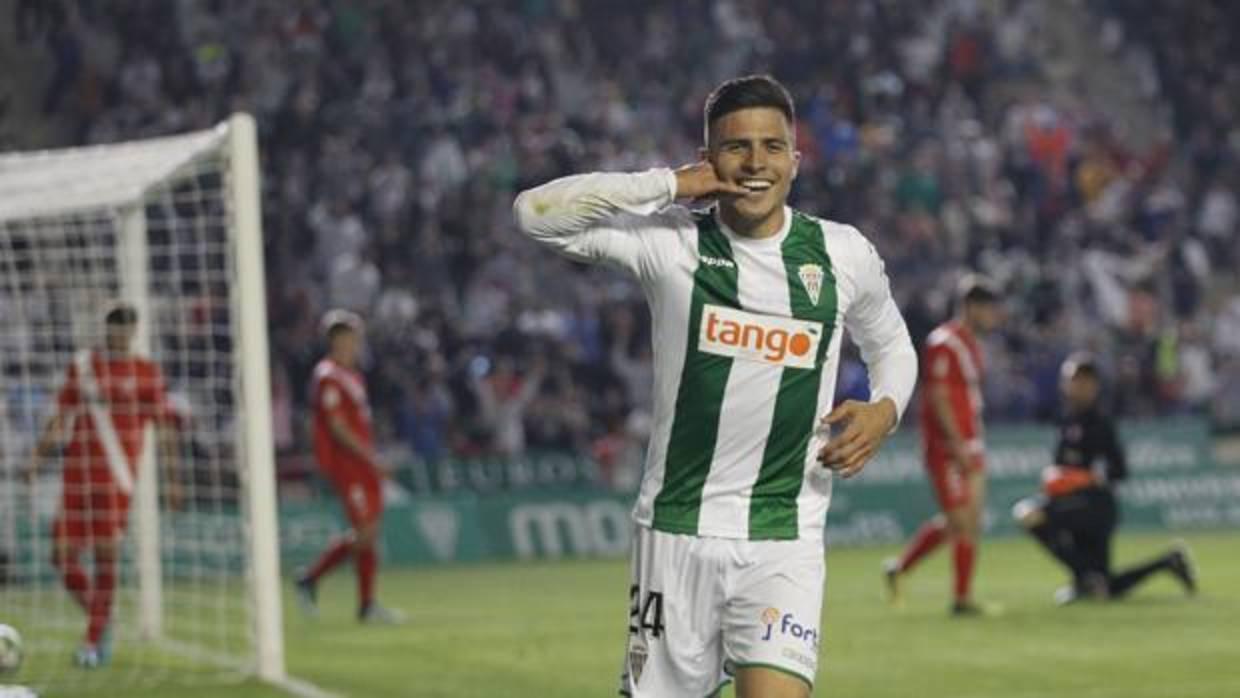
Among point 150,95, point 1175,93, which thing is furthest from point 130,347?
point 1175,93

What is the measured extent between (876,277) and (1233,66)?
90.2 feet

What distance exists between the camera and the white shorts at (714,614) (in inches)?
227

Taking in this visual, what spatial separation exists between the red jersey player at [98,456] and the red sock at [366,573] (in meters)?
2.40

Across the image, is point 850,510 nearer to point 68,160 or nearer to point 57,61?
point 57,61

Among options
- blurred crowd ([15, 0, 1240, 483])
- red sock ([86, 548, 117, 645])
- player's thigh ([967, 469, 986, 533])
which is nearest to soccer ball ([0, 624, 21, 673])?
red sock ([86, 548, 117, 645])

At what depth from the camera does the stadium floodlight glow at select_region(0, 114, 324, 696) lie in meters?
11.8

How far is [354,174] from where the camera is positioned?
25.8 m

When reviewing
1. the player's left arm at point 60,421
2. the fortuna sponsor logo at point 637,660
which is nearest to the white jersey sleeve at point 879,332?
the fortuna sponsor logo at point 637,660

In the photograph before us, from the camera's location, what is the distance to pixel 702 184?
5.69 m

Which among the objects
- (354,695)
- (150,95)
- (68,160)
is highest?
(150,95)

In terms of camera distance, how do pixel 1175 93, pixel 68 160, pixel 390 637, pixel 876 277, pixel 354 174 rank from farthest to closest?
pixel 1175 93 → pixel 354 174 → pixel 390 637 → pixel 68 160 → pixel 876 277

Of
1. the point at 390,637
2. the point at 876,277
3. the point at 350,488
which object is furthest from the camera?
the point at 350,488

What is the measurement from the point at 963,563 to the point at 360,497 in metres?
3.94

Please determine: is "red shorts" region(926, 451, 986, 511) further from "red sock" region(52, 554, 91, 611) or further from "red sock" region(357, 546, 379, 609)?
"red sock" region(52, 554, 91, 611)
